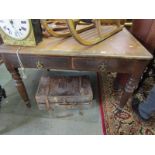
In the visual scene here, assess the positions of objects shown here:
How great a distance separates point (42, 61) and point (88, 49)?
315mm

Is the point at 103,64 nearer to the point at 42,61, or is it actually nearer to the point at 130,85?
the point at 130,85

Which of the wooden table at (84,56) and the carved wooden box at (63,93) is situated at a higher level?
the wooden table at (84,56)

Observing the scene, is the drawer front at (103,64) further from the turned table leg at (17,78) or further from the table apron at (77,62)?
the turned table leg at (17,78)

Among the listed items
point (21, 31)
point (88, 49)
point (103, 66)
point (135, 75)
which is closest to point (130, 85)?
point (135, 75)

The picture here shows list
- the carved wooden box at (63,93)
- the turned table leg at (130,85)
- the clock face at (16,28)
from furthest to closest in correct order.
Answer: the carved wooden box at (63,93) < the turned table leg at (130,85) < the clock face at (16,28)

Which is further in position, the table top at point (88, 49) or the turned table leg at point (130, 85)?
the turned table leg at point (130, 85)

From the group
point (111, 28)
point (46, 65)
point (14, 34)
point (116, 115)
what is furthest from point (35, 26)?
point (116, 115)

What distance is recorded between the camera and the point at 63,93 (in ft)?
4.29

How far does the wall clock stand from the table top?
4cm

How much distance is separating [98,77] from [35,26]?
1005mm

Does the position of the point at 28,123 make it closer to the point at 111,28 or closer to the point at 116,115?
the point at 116,115

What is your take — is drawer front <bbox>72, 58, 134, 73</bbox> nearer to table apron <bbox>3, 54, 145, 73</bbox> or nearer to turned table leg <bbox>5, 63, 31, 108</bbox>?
table apron <bbox>3, 54, 145, 73</bbox>

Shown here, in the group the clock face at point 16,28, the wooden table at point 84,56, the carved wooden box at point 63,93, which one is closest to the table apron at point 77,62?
the wooden table at point 84,56

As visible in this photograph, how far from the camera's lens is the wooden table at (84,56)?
3.05ft
